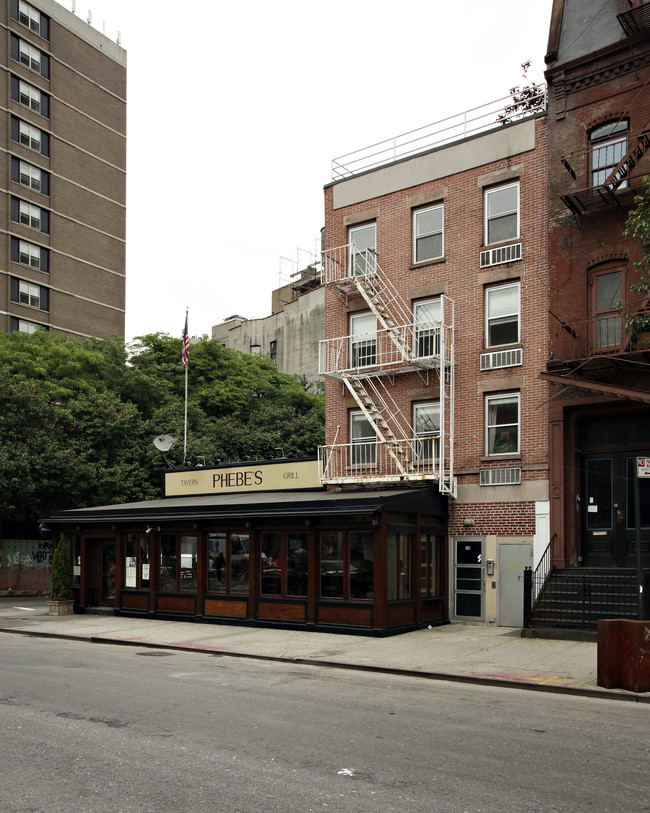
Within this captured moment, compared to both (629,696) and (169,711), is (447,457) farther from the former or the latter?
(169,711)

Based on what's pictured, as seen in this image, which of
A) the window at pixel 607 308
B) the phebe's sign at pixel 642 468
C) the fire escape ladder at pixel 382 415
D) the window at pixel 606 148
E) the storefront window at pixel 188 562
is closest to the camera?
the phebe's sign at pixel 642 468

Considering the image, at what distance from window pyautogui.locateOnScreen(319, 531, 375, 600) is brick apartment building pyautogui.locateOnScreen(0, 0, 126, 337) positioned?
43207 mm

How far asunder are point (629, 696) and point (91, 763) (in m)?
7.60

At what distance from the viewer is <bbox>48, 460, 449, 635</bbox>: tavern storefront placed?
775 inches

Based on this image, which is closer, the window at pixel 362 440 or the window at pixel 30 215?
the window at pixel 362 440

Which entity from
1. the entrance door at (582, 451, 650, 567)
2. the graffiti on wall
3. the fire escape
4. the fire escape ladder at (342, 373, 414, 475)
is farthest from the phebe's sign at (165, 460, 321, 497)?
the graffiti on wall

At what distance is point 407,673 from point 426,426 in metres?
9.76

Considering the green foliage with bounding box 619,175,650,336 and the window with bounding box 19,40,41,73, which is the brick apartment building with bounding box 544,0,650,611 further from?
the window with bounding box 19,40,41,73

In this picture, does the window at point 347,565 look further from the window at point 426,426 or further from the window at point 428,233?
the window at point 428,233

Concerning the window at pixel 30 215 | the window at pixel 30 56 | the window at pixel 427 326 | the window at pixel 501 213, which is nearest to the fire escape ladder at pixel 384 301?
the window at pixel 427 326

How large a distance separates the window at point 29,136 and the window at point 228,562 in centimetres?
4654

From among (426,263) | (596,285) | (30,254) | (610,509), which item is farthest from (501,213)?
(30,254)

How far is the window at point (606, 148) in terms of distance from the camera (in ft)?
65.8

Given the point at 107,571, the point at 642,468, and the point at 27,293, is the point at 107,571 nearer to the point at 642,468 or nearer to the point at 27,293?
the point at 642,468
